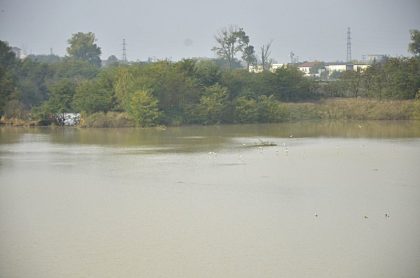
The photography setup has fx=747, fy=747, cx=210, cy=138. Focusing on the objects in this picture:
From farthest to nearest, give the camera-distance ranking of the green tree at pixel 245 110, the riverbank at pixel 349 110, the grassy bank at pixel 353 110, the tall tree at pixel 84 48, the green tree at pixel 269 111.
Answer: the tall tree at pixel 84 48 < the grassy bank at pixel 353 110 < the riverbank at pixel 349 110 < the green tree at pixel 269 111 < the green tree at pixel 245 110

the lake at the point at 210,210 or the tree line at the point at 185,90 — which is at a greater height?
the tree line at the point at 185,90

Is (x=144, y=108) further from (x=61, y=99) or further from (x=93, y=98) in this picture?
(x=61, y=99)

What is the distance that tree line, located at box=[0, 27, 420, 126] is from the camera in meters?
29.3

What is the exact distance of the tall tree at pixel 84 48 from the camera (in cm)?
5953

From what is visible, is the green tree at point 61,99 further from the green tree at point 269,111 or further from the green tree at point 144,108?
the green tree at point 269,111

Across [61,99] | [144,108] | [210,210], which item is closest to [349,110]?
[144,108]

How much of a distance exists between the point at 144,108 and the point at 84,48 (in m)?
32.7

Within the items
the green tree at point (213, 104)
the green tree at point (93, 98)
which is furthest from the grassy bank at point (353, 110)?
the green tree at point (93, 98)

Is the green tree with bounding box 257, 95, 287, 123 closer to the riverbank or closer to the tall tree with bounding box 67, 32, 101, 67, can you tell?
the riverbank

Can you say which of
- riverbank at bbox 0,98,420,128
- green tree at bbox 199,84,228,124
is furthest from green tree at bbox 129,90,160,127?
riverbank at bbox 0,98,420,128

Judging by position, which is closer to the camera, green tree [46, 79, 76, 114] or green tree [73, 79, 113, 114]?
green tree [73, 79, 113, 114]

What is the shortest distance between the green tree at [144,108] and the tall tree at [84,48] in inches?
1249

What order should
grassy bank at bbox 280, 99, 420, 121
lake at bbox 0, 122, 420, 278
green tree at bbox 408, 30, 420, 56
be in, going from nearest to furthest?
lake at bbox 0, 122, 420, 278 → grassy bank at bbox 280, 99, 420, 121 → green tree at bbox 408, 30, 420, 56

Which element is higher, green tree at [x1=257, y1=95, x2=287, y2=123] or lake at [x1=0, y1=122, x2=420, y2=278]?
green tree at [x1=257, y1=95, x2=287, y2=123]
